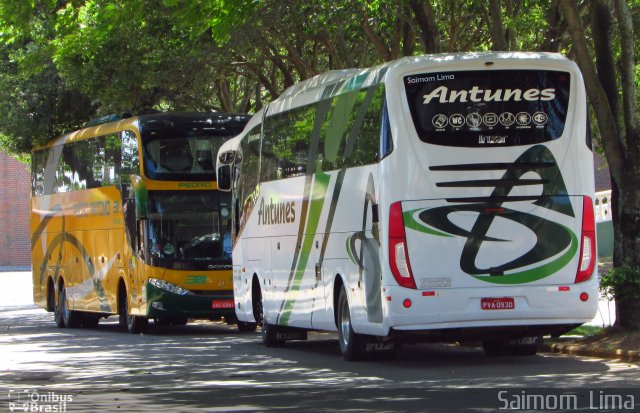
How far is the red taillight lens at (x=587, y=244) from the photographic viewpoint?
16.1 meters

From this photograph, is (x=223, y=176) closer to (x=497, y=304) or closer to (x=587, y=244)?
(x=497, y=304)

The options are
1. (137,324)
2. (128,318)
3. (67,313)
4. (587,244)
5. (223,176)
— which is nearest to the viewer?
(587,244)

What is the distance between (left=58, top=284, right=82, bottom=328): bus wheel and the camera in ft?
100

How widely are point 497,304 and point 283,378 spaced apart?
2.67 metres

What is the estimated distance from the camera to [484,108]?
15992mm

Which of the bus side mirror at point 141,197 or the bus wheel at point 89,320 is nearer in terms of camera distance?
the bus side mirror at point 141,197

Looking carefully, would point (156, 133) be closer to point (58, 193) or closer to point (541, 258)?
point (58, 193)

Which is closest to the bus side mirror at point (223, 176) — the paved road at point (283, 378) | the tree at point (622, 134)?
the paved road at point (283, 378)

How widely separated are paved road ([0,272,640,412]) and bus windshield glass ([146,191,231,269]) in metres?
2.33

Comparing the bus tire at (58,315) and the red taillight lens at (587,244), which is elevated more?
the red taillight lens at (587,244)

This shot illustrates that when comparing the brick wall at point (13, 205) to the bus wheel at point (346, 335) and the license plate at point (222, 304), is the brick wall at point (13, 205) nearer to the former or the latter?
the license plate at point (222, 304)

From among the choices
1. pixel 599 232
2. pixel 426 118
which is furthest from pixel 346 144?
pixel 599 232

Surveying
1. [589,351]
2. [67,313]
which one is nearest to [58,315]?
[67,313]

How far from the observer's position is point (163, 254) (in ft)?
83.5
